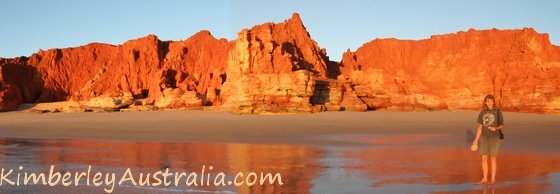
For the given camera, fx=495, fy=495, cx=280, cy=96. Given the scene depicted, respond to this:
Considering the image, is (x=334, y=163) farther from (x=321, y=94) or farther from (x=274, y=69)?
(x=321, y=94)

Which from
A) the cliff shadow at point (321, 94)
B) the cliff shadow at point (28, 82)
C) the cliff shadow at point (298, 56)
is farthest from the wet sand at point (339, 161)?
the cliff shadow at point (28, 82)

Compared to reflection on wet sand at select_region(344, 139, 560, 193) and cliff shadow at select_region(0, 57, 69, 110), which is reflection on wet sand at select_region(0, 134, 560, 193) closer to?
reflection on wet sand at select_region(344, 139, 560, 193)

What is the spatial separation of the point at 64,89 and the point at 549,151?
201 feet

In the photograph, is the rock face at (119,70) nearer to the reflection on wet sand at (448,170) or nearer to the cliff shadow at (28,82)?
the cliff shadow at (28,82)

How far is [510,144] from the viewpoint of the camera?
41.4 ft

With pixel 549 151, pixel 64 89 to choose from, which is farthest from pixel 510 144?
pixel 64 89

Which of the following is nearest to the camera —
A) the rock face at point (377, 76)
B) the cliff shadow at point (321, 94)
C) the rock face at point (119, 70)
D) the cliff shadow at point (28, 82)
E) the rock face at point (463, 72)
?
the rock face at point (377, 76)

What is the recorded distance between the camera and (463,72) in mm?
35156

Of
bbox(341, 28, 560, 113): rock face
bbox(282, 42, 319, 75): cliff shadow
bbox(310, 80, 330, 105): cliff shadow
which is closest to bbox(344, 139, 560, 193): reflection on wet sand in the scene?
bbox(310, 80, 330, 105): cliff shadow

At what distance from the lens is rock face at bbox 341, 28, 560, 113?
105ft

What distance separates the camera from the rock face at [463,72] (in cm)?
3216

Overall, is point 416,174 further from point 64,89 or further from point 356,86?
point 64,89

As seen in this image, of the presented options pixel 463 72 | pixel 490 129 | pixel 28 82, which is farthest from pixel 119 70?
pixel 490 129

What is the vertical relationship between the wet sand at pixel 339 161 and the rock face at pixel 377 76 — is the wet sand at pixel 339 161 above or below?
below
